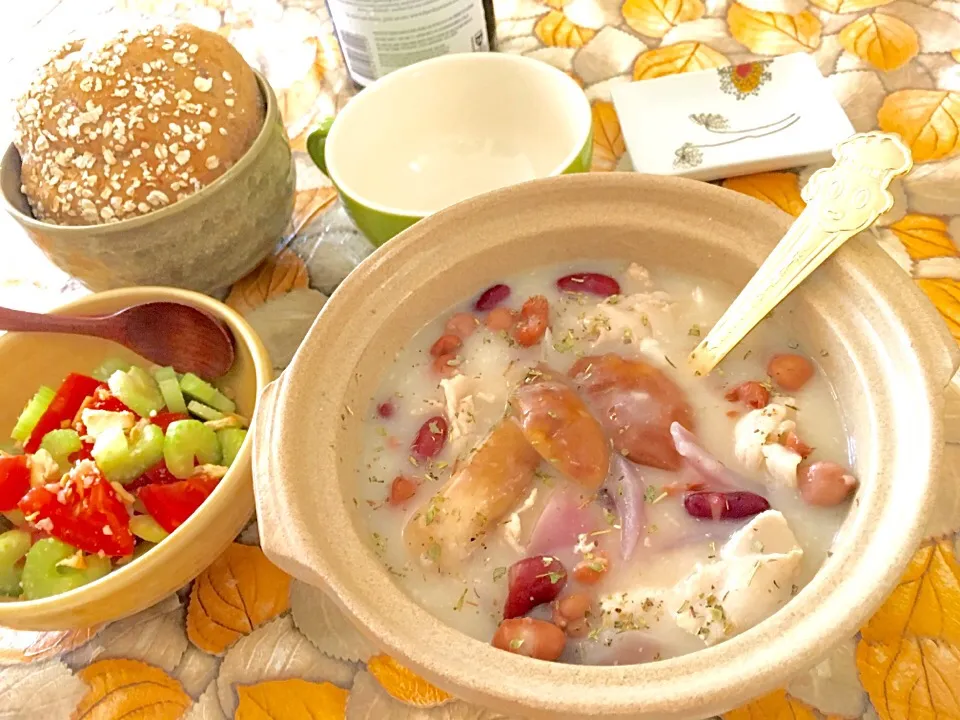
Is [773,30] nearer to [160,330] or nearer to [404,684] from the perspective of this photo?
[160,330]

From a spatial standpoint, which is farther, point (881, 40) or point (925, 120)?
point (881, 40)

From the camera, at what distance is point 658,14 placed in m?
1.51

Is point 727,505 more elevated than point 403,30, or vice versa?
point 403,30

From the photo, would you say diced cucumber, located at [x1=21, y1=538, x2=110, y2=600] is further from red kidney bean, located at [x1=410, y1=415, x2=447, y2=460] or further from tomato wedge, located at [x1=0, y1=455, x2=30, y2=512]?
red kidney bean, located at [x1=410, y1=415, x2=447, y2=460]

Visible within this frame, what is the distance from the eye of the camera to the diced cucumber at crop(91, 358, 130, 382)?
3.42ft

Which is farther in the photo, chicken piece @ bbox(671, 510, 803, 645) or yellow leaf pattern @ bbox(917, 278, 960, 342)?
yellow leaf pattern @ bbox(917, 278, 960, 342)

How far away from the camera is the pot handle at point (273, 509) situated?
626mm

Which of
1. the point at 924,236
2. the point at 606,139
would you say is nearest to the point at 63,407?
the point at 606,139

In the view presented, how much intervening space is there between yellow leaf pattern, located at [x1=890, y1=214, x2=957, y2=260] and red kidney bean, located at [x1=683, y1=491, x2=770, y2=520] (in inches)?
21.7

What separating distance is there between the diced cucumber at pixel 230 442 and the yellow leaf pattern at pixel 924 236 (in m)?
0.89

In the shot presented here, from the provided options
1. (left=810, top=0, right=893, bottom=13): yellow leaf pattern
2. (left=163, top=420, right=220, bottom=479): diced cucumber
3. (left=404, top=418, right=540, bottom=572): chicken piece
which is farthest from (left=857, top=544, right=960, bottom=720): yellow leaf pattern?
(left=810, top=0, right=893, bottom=13): yellow leaf pattern

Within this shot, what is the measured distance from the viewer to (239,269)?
44.7 inches

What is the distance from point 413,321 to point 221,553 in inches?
13.2

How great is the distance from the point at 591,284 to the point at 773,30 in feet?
2.75
